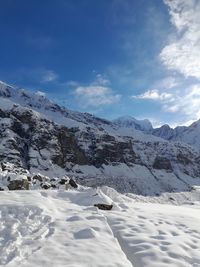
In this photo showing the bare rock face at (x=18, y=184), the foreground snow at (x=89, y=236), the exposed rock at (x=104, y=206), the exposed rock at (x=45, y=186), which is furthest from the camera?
the exposed rock at (x=45, y=186)

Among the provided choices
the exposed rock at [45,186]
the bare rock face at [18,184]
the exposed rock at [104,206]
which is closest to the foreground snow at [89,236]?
the exposed rock at [104,206]

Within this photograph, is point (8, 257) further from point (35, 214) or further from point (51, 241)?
point (35, 214)

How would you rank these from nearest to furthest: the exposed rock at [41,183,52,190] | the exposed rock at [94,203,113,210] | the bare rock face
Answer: the exposed rock at [94,203,113,210] < the bare rock face < the exposed rock at [41,183,52,190]

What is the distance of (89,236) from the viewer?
15305 mm

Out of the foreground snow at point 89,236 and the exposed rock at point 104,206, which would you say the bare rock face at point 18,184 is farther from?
the exposed rock at point 104,206

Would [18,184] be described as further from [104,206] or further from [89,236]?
[89,236]

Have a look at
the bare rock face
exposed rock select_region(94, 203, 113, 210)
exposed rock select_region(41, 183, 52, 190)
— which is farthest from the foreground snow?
exposed rock select_region(41, 183, 52, 190)

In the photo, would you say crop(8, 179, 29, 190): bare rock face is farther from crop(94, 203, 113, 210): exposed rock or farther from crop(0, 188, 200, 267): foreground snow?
crop(94, 203, 113, 210): exposed rock

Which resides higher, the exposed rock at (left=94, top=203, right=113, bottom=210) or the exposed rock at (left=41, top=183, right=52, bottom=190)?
the exposed rock at (left=41, top=183, right=52, bottom=190)

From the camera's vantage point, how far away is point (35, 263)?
1215 cm

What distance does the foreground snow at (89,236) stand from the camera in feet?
42.6

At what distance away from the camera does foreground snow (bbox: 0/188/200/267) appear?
13.0m

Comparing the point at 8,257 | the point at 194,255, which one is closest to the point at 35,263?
the point at 8,257

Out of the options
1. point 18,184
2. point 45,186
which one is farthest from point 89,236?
point 45,186
